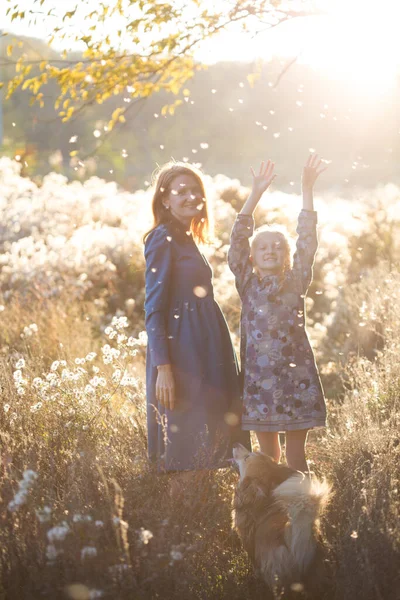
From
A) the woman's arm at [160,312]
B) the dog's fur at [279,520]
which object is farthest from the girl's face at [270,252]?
the dog's fur at [279,520]

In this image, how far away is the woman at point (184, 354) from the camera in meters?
3.85

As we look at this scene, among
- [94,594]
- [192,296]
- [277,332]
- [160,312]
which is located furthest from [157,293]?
[94,594]

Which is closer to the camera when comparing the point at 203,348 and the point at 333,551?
the point at 333,551

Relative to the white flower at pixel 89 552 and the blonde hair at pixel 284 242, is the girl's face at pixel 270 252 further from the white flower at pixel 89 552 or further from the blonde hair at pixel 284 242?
the white flower at pixel 89 552

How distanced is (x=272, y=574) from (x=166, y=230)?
2.05m

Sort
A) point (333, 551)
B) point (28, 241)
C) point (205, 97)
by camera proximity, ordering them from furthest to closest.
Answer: point (205, 97), point (28, 241), point (333, 551)

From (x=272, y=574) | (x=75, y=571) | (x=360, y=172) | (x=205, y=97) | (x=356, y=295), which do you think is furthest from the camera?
(x=205, y=97)

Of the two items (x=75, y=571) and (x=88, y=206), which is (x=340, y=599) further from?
(x=88, y=206)

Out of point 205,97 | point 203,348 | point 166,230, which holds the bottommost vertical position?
point 203,348

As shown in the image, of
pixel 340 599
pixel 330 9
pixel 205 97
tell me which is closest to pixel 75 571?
pixel 340 599

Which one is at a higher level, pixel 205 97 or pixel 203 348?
pixel 205 97

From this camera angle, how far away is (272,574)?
10.1ft

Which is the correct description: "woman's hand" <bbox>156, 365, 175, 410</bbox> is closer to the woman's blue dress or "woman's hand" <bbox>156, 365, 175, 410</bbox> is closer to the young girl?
the woman's blue dress

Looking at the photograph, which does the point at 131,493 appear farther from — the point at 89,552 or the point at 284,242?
the point at 284,242
